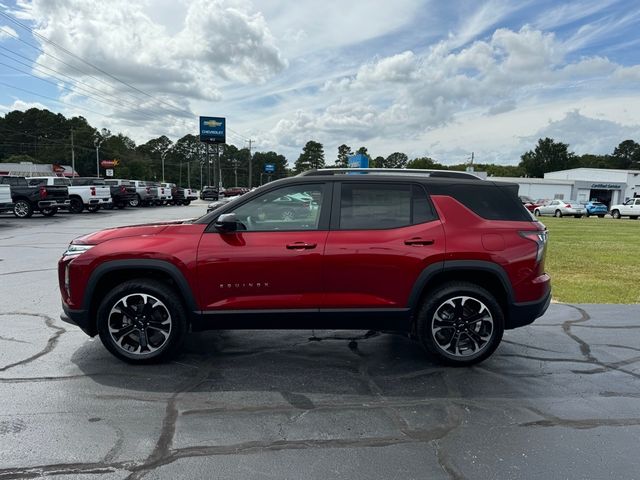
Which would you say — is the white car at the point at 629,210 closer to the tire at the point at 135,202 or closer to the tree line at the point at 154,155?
the tire at the point at 135,202

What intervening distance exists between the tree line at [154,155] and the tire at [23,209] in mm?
79201

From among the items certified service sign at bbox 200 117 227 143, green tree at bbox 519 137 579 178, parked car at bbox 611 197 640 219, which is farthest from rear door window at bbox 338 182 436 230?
green tree at bbox 519 137 579 178

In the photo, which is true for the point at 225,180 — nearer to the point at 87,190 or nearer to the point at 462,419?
the point at 87,190

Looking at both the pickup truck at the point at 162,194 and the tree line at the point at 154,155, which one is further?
the tree line at the point at 154,155

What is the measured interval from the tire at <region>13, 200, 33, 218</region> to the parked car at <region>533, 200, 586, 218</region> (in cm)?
3407

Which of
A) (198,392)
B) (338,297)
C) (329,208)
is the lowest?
(198,392)

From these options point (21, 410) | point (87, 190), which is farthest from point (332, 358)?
point (87, 190)

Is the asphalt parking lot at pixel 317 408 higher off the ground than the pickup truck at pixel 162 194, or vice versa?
the pickup truck at pixel 162 194

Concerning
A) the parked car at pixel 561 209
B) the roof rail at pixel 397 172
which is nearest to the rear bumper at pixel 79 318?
the roof rail at pixel 397 172

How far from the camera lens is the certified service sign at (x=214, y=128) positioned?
65125 millimetres

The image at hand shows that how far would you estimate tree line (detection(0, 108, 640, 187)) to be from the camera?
385 ft

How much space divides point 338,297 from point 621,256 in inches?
431

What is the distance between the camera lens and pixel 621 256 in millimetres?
12172

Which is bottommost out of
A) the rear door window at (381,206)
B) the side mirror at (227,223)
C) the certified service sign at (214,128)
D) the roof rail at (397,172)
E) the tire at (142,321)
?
the tire at (142,321)
